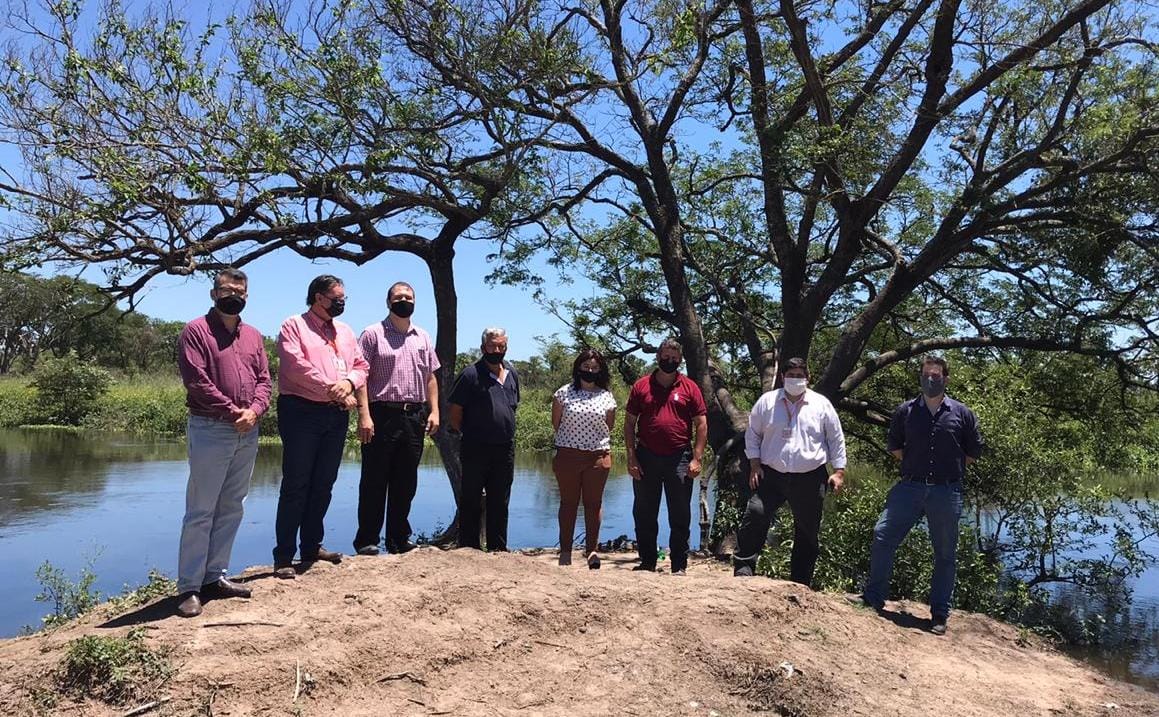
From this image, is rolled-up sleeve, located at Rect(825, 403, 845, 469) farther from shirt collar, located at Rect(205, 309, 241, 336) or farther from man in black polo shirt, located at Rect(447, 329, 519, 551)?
shirt collar, located at Rect(205, 309, 241, 336)

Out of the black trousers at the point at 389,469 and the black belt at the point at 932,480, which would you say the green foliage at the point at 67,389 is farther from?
the black belt at the point at 932,480

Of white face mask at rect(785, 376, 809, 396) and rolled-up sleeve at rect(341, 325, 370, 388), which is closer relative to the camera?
rolled-up sleeve at rect(341, 325, 370, 388)

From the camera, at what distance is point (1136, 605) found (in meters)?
10.0

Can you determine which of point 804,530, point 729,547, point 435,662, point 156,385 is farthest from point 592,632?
point 156,385

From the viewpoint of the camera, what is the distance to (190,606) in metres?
4.10

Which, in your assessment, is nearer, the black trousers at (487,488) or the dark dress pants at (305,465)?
the dark dress pants at (305,465)

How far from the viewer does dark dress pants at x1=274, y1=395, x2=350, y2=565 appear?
4.77 m

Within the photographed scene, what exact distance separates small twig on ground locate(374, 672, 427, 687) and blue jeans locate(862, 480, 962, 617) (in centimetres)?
337

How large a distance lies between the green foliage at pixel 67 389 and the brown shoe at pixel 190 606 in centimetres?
2898

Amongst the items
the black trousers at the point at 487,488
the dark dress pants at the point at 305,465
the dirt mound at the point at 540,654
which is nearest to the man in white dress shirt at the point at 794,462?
the dirt mound at the point at 540,654

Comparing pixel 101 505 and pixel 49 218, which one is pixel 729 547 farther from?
pixel 101 505

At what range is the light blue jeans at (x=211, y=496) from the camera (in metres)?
4.18

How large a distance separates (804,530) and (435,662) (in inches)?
115

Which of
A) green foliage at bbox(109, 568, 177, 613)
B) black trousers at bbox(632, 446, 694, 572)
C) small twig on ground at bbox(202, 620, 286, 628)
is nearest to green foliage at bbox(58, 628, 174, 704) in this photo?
small twig on ground at bbox(202, 620, 286, 628)
